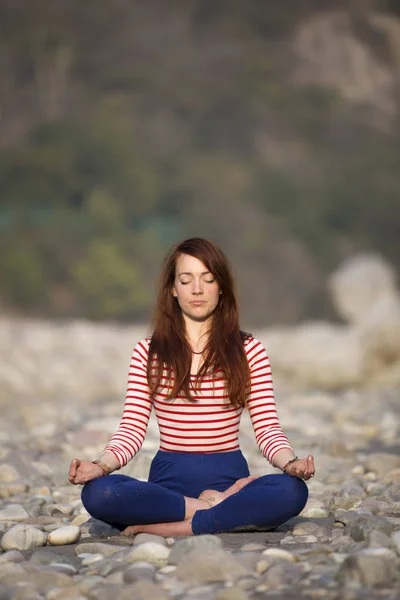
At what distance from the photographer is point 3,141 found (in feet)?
38.7

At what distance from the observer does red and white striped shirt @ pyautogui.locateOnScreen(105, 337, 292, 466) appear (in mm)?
3252

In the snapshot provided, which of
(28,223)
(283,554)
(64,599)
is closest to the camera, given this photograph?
(64,599)

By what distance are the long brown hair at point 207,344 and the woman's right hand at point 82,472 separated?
0.40m

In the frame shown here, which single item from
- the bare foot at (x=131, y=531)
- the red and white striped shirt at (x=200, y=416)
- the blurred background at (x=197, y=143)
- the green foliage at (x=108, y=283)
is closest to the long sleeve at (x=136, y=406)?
the red and white striped shirt at (x=200, y=416)

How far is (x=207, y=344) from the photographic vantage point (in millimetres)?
3350

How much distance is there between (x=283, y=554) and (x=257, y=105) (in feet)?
33.1

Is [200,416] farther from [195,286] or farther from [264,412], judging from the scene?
[195,286]

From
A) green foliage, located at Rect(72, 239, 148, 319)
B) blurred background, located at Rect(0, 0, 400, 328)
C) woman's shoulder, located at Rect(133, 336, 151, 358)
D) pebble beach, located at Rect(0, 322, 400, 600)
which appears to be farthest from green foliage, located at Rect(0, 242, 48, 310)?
woman's shoulder, located at Rect(133, 336, 151, 358)

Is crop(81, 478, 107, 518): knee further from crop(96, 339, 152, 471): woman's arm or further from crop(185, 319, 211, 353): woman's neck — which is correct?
crop(185, 319, 211, 353): woman's neck

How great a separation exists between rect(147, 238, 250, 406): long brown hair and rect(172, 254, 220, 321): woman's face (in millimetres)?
23

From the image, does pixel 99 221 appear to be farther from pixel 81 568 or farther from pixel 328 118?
pixel 81 568

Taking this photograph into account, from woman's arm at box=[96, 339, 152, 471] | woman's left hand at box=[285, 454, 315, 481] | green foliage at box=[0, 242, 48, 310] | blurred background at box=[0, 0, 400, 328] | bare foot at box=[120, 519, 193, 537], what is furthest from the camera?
blurred background at box=[0, 0, 400, 328]

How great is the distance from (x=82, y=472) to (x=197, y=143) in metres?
9.46

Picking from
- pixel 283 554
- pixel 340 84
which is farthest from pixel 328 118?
pixel 283 554
